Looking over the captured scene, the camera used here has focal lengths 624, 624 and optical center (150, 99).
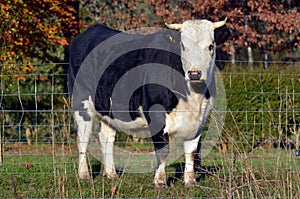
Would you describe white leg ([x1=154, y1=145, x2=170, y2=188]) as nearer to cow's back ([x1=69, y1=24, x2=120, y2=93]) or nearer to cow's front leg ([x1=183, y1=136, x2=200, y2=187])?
cow's front leg ([x1=183, y1=136, x2=200, y2=187])

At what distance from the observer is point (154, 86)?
6.96 metres

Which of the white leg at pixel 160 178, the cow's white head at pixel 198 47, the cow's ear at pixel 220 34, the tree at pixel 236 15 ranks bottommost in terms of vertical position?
the white leg at pixel 160 178

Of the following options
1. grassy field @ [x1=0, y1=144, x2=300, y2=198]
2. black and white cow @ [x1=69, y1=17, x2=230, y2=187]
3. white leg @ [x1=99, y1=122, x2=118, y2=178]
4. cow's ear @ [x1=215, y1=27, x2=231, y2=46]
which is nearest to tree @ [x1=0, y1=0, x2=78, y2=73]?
black and white cow @ [x1=69, y1=17, x2=230, y2=187]

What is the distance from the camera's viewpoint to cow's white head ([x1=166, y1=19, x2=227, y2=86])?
6.64 meters

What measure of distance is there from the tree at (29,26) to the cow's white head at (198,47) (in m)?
3.92

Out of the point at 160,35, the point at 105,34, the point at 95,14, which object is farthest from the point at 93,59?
the point at 95,14

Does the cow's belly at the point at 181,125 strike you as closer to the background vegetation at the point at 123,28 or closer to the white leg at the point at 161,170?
the white leg at the point at 161,170

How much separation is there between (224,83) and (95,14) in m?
6.04

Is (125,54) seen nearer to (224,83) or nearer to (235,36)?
(224,83)

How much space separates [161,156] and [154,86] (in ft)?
2.57

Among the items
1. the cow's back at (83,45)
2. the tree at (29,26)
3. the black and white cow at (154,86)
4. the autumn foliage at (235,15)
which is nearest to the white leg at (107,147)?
the black and white cow at (154,86)

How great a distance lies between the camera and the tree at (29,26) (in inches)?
398

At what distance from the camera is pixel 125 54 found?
793 cm

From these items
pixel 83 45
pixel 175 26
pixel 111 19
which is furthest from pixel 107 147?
pixel 111 19
